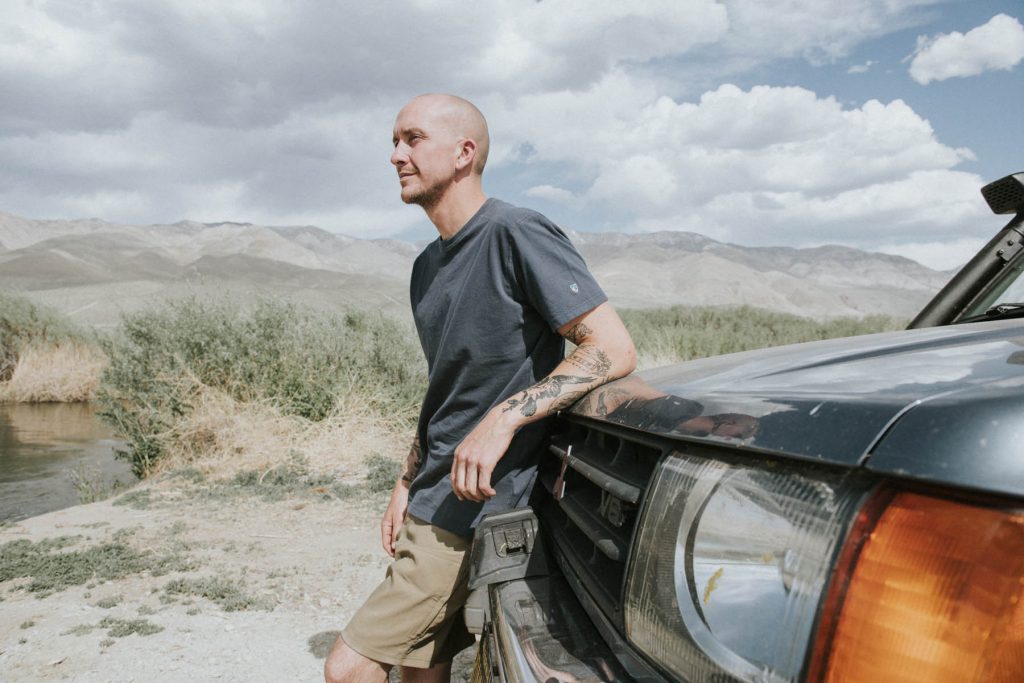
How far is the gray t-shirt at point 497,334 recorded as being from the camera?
178 centimetres

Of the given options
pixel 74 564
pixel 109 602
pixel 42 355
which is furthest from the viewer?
pixel 42 355

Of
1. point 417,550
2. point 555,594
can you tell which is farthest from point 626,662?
point 417,550

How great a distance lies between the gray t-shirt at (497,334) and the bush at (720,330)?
10.5 m

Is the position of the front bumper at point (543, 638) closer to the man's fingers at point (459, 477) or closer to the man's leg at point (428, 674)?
the man's fingers at point (459, 477)

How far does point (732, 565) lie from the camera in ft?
2.85

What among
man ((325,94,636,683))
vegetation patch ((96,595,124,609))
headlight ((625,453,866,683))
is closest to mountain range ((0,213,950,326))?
vegetation patch ((96,595,124,609))

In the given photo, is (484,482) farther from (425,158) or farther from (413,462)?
(425,158)

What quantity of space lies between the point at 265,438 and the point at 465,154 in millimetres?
6129

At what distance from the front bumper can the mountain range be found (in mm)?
41079

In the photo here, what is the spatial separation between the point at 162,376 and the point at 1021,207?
805cm

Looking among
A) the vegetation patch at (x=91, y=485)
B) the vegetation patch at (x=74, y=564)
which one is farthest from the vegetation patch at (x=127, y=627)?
the vegetation patch at (x=91, y=485)

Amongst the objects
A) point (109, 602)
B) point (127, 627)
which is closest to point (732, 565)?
point (127, 627)

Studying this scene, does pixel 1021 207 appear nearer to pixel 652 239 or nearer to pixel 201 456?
pixel 201 456

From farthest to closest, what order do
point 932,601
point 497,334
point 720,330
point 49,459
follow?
1. point 720,330
2. point 49,459
3. point 497,334
4. point 932,601
